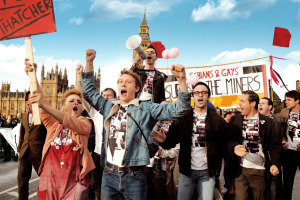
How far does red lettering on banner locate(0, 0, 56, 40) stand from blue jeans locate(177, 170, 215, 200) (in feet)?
8.38

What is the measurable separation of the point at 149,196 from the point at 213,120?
1.44 meters

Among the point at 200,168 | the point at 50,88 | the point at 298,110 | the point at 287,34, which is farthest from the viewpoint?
the point at 50,88

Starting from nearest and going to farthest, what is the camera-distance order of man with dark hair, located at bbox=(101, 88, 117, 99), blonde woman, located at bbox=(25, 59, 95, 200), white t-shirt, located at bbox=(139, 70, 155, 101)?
blonde woman, located at bbox=(25, 59, 95, 200), white t-shirt, located at bbox=(139, 70, 155, 101), man with dark hair, located at bbox=(101, 88, 117, 99)

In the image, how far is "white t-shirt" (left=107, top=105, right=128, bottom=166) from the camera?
8.96 feet

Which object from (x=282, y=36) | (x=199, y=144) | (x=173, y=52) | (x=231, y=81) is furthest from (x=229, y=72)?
(x=199, y=144)

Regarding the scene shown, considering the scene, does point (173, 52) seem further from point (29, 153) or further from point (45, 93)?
point (45, 93)

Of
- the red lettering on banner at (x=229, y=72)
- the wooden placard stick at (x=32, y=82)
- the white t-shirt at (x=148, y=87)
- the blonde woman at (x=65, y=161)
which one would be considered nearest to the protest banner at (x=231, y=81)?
the red lettering on banner at (x=229, y=72)

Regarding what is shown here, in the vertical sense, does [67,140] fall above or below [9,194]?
above

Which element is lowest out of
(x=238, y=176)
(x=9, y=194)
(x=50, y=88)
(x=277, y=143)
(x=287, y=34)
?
(x=9, y=194)

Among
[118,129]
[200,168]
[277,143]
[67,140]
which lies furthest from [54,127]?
[277,143]

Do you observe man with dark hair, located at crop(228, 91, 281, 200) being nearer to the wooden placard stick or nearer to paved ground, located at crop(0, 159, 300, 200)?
the wooden placard stick

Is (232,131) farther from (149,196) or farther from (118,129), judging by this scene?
(118,129)

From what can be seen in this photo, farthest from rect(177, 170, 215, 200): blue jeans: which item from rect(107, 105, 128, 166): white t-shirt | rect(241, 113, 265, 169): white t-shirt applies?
rect(107, 105, 128, 166): white t-shirt

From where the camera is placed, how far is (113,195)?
2.71 meters
